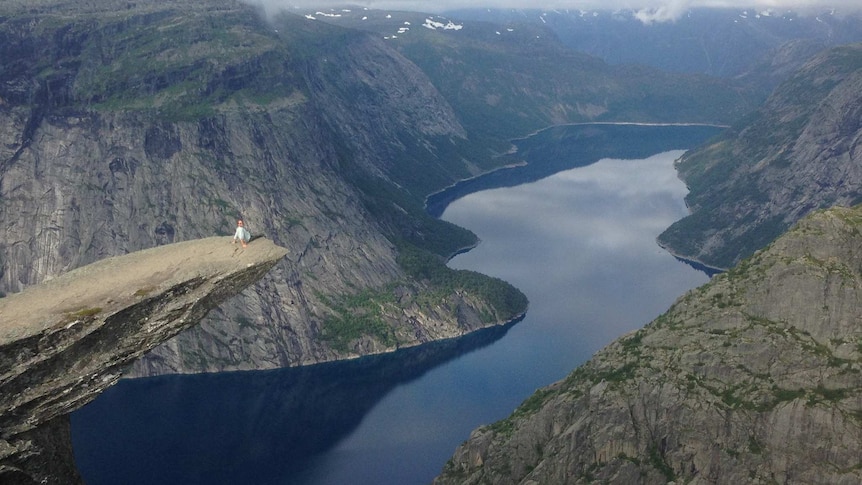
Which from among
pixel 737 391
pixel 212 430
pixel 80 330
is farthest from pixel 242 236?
pixel 212 430

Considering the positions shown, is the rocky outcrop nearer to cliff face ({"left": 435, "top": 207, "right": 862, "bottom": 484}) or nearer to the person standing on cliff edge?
the person standing on cliff edge

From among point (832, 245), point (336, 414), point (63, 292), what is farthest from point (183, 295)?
point (336, 414)

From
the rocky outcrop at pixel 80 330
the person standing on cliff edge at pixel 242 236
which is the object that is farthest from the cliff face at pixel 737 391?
the rocky outcrop at pixel 80 330

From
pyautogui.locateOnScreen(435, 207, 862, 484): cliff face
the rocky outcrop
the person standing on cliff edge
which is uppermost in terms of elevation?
the person standing on cliff edge

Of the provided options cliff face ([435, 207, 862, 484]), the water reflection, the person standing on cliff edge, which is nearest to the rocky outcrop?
the person standing on cliff edge

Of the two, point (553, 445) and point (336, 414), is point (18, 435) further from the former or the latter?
point (336, 414)

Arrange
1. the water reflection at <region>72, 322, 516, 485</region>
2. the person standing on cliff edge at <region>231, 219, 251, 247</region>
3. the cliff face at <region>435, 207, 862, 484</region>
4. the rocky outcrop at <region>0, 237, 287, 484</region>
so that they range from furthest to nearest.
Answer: the water reflection at <region>72, 322, 516, 485</region>, the cliff face at <region>435, 207, 862, 484</region>, the person standing on cliff edge at <region>231, 219, 251, 247</region>, the rocky outcrop at <region>0, 237, 287, 484</region>
